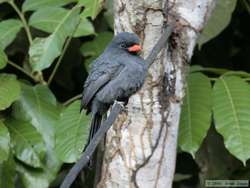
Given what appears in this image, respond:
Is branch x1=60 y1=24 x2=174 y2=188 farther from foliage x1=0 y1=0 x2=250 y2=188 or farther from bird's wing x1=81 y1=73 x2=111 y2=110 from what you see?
foliage x1=0 y1=0 x2=250 y2=188

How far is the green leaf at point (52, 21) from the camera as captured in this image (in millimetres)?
2371

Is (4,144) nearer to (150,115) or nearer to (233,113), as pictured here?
(150,115)

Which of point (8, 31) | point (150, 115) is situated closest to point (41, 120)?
point (8, 31)

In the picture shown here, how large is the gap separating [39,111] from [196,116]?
0.55 metres

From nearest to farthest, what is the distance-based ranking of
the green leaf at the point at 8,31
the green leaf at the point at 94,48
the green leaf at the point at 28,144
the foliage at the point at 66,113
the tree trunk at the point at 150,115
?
the tree trunk at the point at 150,115 → the foliage at the point at 66,113 → the green leaf at the point at 28,144 → the green leaf at the point at 8,31 → the green leaf at the point at 94,48

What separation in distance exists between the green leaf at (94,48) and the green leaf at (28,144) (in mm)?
389

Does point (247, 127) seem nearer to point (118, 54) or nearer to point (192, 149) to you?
point (192, 149)

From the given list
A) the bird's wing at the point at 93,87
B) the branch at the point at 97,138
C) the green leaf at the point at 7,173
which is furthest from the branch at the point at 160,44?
the green leaf at the point at 7,173

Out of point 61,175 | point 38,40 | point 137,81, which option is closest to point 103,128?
point 137,81

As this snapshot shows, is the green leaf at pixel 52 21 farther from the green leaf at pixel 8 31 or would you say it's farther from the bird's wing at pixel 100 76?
the bird's wing at pixel 100 76

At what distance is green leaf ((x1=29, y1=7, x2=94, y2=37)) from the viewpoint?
2.37 metres

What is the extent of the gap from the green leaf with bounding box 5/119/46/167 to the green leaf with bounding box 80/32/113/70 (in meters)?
0.39

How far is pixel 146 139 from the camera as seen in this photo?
1.99m

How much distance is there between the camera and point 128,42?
6.17 feet
